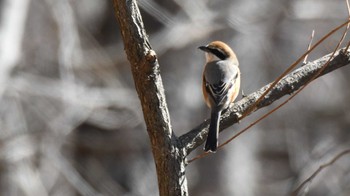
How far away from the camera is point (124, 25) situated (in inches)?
113

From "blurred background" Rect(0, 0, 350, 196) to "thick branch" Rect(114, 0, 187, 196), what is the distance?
4.55m

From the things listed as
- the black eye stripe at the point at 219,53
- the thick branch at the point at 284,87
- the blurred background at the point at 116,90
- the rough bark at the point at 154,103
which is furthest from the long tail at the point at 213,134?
the blurred background at the point at 116,90

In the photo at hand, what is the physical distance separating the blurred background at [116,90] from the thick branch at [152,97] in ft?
14.9

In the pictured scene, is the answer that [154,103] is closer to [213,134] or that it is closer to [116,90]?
[213,134]

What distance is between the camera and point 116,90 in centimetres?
866

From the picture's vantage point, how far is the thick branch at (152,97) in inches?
112

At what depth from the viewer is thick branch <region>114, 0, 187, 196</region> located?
2.85 meters

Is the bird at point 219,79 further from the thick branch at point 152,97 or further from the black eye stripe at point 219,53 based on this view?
the thick branch at point 152,97

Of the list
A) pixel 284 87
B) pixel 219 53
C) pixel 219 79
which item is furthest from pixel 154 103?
pixel 219 53

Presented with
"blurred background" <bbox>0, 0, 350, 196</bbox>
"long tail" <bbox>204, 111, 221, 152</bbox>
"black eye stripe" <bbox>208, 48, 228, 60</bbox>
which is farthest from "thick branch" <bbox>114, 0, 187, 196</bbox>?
"blurred background" <bbox>0, 0, 350, 196</bbox>

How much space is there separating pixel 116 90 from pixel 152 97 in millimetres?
5784

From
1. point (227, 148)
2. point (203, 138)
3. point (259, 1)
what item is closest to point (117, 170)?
point (227, 148)

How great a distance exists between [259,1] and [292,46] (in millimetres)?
2100

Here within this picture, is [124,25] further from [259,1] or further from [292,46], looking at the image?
[292,46]
